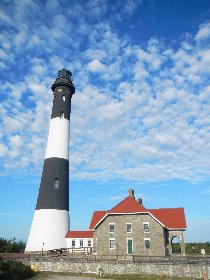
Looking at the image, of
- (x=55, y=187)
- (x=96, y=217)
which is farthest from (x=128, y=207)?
(x=55, y=187)

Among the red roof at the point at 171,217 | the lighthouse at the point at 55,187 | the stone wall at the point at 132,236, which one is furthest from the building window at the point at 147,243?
the lighthouse at the point at 55,187

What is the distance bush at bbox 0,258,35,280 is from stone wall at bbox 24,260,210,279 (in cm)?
216

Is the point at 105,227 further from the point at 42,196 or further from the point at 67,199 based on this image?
the point at 42,196

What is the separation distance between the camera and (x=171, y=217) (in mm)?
38375

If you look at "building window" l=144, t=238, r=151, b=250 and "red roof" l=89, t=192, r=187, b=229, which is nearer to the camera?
"building window" l=144, t=238, r=151, b=250

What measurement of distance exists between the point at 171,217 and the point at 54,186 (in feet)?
50.8

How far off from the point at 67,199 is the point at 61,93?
14.6 meters

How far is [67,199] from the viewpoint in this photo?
36.8m

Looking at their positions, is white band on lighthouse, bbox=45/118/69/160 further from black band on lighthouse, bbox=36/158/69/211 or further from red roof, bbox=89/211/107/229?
red roof, bbox=89/211/107/229

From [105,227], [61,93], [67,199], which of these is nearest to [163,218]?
[105,227]

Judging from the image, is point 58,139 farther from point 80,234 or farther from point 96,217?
point 96,217

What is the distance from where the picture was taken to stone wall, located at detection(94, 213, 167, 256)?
33925mm

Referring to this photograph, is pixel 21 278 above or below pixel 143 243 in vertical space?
below

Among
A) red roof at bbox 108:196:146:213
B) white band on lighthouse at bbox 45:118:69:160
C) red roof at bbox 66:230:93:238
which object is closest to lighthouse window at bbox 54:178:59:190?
white band on lighthouse at bbox 45:118:69:160
